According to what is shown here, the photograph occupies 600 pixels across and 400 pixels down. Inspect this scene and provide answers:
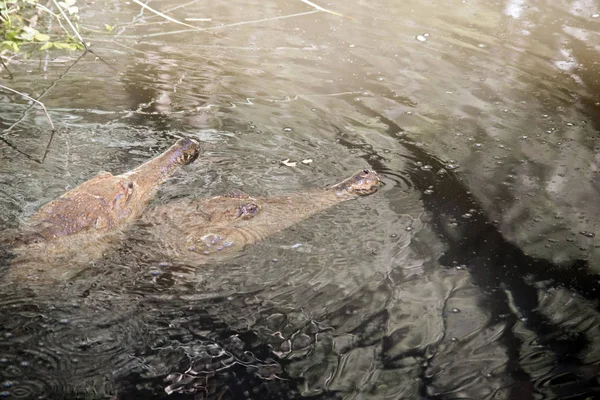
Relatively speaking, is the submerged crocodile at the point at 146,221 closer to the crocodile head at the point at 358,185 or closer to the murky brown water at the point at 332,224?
the crocodile head at the point at 358,185

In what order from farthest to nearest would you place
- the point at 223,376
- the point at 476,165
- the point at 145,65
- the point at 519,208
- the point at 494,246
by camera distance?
1. the point at 145,65
2. the point at 476,165
3. the point at 519,208
4. the point at 494,246
5. the point at 223,376

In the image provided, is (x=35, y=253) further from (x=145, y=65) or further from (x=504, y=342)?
(x=145, y=65)

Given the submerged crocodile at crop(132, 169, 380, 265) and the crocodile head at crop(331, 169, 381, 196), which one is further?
the crocodile head at crop(331, 169, 381, 196)

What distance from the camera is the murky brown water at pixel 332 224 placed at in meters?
2.82

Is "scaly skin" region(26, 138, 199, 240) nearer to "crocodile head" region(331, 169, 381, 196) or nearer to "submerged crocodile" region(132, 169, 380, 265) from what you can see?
"submerged crocodile" region(132, 169, 380, 265)

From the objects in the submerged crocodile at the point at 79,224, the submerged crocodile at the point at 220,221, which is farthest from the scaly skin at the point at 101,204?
the submerged crocodile at the point at 220,221

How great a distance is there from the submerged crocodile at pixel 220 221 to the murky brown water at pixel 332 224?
0.10 meters

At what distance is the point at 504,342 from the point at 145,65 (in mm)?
5820

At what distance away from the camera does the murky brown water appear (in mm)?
2818

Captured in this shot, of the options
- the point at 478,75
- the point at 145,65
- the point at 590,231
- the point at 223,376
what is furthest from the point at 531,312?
the point at 145,65

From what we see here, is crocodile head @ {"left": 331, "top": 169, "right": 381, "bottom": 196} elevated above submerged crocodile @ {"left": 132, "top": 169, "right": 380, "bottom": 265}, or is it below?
above

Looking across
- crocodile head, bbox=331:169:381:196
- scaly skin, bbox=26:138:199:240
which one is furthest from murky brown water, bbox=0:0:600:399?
scaly skin, bbox=26:138:199:240

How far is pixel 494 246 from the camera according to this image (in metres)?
4.03

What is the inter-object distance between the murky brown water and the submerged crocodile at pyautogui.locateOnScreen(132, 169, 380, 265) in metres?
0.10
